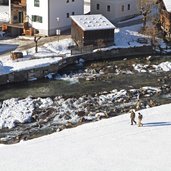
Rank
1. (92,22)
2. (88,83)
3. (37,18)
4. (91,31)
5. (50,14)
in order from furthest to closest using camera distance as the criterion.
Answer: (37,18) → (50,14) → (92,22) → (91,31) → (88,83)

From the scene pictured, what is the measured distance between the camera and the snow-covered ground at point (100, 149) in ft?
92.1

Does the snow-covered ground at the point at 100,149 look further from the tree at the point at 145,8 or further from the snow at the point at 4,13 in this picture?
the snow at the point at 4,13

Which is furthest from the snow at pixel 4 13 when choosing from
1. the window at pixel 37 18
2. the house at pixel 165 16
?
the house at pixel 165 16

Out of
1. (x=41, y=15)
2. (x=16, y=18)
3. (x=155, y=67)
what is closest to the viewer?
(x=155, y=67)

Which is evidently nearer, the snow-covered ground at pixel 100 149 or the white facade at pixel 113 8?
the snow-covered ground at pixel 100 149

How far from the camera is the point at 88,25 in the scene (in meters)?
48.2

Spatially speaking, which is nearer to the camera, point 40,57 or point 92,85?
point 92,85

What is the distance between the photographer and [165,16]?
52.2 metres

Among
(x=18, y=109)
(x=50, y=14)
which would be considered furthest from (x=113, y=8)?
(x=18, y=109)

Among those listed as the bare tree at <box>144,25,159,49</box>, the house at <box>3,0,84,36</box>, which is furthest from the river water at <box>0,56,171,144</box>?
the house at <box>3,0,84,36</box>

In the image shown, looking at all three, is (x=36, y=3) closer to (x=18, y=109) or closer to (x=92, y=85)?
(x=92, y=85)

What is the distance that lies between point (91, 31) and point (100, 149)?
763 inches

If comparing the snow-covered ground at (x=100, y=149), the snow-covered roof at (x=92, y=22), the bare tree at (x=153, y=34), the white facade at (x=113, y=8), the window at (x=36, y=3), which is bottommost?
the snow-covered ground at (x=100, y=149)

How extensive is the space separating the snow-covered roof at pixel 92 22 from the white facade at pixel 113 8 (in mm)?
4594
